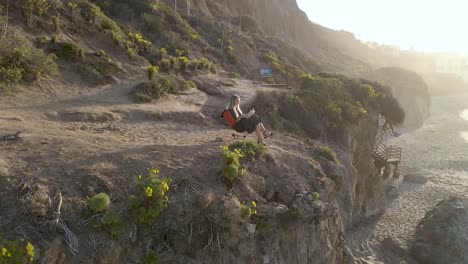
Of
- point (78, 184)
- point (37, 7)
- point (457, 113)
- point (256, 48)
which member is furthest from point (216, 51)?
point (457, 113)

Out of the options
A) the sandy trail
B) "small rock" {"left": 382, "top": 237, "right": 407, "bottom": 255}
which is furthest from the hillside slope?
"small rock" {"left": 382, "top": 237, "right": 407, "bottom": 255}

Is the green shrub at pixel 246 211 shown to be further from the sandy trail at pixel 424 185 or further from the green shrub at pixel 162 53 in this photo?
the green shrub at pixel 162 53

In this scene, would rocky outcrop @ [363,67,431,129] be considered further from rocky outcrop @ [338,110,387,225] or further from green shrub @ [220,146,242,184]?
green shrub @ [220,146,242,184]

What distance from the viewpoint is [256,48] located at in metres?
37.3

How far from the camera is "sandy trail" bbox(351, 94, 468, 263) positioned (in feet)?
60.9

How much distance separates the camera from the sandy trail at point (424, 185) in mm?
18562

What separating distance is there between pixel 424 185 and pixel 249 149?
2343cm

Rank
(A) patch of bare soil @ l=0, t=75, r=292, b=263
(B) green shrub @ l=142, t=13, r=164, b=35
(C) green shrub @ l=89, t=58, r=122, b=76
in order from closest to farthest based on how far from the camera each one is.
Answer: (A) patch of bare soil @ l=0, t=75, r=292, b=263, (C) green shrub @ l=89, t=58, r=122, b=76, (B) green shrub @ l=142, t=13, r=164, b=35

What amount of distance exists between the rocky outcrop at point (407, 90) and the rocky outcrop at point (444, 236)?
33032 millimetres

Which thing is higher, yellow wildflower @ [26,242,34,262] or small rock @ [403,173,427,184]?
yellow wildflower @ [26,242,34,262]

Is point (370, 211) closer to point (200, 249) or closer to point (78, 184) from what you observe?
point (200, 249)

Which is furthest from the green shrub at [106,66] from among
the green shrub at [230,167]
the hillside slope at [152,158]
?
the green shrub at [230,167]

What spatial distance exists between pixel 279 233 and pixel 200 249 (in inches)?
106

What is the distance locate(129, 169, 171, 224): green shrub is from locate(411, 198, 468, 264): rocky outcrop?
1562 centimetres
